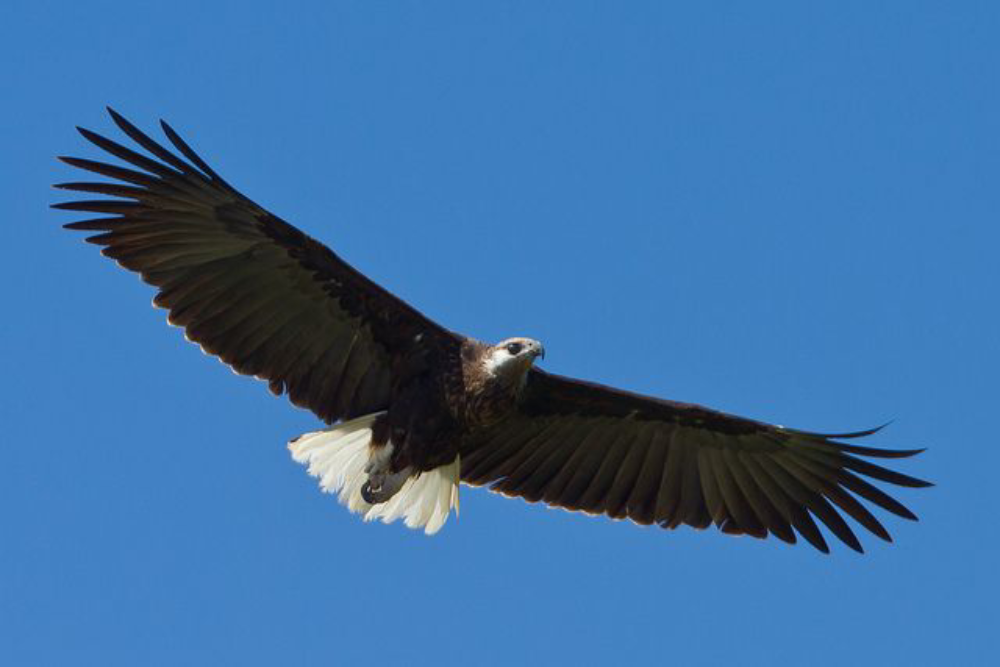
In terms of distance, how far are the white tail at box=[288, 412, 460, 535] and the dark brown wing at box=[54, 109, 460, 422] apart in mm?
263

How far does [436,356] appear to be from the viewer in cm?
1500

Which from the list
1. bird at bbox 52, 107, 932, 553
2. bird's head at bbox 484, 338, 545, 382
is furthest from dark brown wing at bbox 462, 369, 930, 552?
bird's head at bbox 484, 338, 545, 382

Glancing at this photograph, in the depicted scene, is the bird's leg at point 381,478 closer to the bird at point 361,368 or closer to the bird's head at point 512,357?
the bird at point 361,368

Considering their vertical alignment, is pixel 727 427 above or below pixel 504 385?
above

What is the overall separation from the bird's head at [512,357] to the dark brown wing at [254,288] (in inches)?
15.2

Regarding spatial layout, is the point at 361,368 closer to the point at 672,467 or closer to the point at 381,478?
the point at 381,478

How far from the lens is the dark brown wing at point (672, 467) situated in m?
16.1

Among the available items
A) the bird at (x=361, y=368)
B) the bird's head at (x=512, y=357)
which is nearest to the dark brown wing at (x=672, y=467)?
the bird at (x=361, y=368)

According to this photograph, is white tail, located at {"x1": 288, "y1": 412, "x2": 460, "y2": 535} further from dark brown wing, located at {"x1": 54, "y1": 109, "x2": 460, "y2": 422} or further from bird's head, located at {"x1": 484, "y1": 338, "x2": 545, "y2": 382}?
bird's head, located at {"x1": 484, "y1": 338, "x2": 545, "y2": 382}

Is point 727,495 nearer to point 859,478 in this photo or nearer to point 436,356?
point 859,478

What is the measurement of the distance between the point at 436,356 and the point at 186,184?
244 centimetres

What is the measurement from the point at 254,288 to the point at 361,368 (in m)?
1.10

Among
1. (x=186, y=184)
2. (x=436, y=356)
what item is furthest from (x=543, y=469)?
(x=186, y=184)

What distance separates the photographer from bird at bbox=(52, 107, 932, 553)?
586 inches
